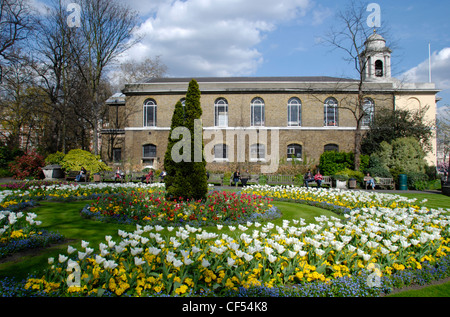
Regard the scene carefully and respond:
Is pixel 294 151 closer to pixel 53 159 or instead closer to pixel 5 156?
pixel 53 159

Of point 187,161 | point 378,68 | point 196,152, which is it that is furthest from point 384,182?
point 378,68

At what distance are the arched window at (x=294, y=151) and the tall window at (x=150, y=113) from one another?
46.7 ft

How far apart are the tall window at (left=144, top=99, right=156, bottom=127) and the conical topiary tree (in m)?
20.2

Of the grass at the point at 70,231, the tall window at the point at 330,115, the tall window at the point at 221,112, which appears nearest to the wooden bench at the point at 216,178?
the tall window at the point at 221,112

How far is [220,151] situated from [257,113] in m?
5.48

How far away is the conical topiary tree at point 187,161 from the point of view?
1002 cm

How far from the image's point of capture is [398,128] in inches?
963

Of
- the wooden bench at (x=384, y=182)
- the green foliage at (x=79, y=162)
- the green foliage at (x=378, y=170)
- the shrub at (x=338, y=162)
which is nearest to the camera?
the wooden bench at (x=384, y=182)

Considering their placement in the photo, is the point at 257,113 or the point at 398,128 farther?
A: the point at 257,113

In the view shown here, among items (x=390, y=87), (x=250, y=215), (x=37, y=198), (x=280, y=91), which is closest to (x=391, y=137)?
(x=390, y=87)

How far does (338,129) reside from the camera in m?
28.2

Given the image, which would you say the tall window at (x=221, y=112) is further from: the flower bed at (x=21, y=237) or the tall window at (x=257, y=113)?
the flower bed at (x=21, y=237)

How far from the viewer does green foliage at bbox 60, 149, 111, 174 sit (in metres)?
21.6
